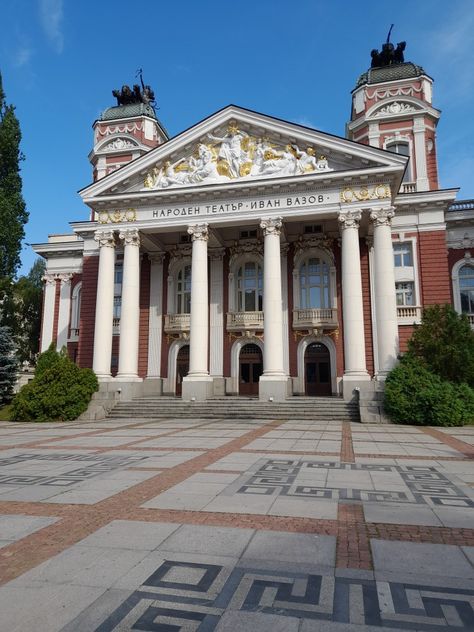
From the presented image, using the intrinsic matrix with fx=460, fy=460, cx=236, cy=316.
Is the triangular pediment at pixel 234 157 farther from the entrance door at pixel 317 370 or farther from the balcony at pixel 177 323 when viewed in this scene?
the entrance door at pixel 317 370

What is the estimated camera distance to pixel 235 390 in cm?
3002

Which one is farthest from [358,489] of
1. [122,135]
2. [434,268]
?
[122,135]

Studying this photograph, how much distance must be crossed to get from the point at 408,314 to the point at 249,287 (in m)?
10.2

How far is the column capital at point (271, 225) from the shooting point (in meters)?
25.6

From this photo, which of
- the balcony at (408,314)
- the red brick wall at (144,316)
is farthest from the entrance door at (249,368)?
the balcony at (408,314)

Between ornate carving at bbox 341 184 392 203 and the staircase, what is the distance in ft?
35.5

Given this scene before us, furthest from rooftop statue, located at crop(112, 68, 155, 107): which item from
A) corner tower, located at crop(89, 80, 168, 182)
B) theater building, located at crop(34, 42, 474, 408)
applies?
theater building, located at crop(34, 42, 474, 408)

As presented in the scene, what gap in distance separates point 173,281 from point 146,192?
7166 millimetres

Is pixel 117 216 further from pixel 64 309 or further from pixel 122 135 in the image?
pixel 122 135

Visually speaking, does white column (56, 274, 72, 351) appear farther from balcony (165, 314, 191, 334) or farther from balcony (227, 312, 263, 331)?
balcony (227, 312, 263, 331)

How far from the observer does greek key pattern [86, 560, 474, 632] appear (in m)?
3.36

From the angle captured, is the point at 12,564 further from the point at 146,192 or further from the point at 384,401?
the point at 146,192

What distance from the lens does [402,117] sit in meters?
32.0

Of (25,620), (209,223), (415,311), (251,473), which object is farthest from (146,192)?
(25,620)
